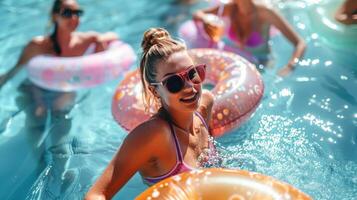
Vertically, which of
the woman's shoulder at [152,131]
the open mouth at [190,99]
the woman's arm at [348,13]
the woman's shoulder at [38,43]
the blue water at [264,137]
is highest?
the open mouth at [190,99]

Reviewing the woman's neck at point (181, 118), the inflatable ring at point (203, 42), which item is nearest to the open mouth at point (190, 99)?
the woman's neck at point (181, 118)

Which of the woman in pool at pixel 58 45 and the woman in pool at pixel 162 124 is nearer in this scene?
the woman in pool at pixel 162 124

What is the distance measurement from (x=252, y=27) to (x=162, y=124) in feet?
9.05

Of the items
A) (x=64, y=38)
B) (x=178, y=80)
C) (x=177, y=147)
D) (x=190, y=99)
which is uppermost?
(x=178, y=80)

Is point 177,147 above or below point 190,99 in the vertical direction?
below

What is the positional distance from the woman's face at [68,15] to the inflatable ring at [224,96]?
0.95 metres

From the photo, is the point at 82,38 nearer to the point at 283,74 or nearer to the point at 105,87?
the point at 105,87

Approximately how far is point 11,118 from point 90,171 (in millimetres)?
1360

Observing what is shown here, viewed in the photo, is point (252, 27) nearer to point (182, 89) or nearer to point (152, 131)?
point (182, 89)

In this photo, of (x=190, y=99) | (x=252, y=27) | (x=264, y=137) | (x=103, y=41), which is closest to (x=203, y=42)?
(x=252, y=27)

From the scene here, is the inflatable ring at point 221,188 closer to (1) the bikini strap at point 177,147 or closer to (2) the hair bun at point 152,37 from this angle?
(1) the bikini strap at point 177,147

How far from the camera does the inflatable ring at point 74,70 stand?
15.5 feet

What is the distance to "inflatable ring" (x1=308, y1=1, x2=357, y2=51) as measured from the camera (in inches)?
196

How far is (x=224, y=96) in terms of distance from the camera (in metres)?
3.99
